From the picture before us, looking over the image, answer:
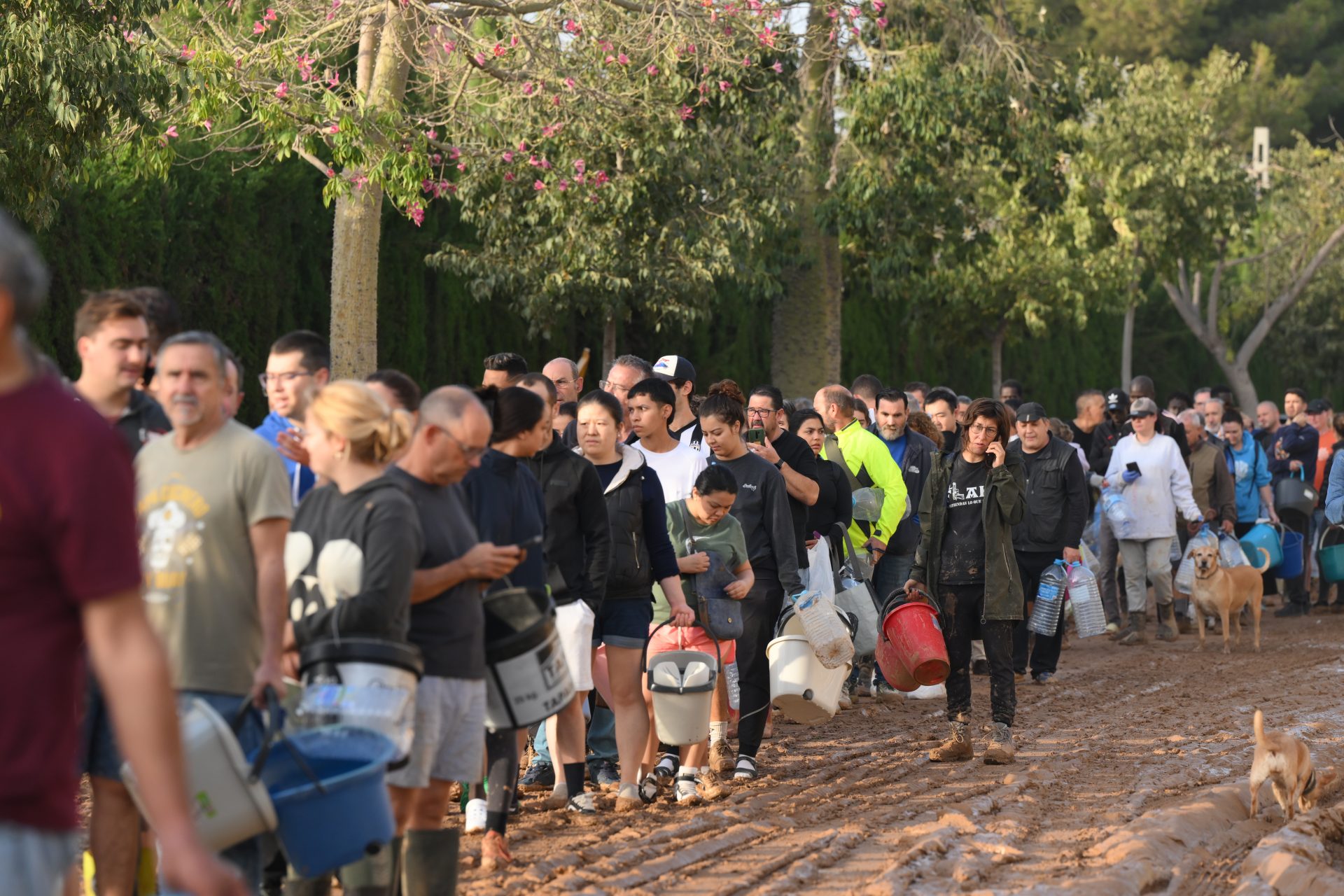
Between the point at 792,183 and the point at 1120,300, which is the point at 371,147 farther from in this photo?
the point at 1120,300

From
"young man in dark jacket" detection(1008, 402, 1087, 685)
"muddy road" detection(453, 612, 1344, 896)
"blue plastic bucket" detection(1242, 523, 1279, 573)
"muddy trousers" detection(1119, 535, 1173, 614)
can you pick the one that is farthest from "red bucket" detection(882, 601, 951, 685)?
"blue plastic bucket" detection(1242, 523, 1279, 573)

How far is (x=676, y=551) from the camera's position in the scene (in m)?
7.98

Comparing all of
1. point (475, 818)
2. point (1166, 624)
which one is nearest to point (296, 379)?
point (475, 818)

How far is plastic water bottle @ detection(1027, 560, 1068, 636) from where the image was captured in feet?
37.8

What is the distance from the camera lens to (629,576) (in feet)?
24.3

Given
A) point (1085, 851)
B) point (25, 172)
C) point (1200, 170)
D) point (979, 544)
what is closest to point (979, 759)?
point (979, 544)

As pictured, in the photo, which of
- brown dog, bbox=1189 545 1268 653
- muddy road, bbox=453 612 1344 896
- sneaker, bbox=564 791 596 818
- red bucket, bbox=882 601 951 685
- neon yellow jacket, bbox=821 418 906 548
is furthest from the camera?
brown dog, bbox=1189 545 1268 653

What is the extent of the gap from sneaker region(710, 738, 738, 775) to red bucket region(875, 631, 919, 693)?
104cm

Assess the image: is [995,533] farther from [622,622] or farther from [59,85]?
[59,85]

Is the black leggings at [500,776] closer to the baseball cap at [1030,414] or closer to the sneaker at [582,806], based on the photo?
the sneaker at [582,806]

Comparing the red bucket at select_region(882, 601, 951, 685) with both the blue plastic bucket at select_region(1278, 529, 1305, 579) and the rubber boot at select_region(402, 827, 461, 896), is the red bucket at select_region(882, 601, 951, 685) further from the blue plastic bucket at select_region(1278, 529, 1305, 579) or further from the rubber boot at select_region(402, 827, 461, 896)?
the blue plastic bucket at select_region(1278, 529, 1305, 579)

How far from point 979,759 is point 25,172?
6917 mm

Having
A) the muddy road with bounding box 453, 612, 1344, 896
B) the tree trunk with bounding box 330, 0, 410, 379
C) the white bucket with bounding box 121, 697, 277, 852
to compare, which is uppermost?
the tree trunk with bounding box 330, 0, 410, 379

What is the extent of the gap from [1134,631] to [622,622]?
8.85 m
